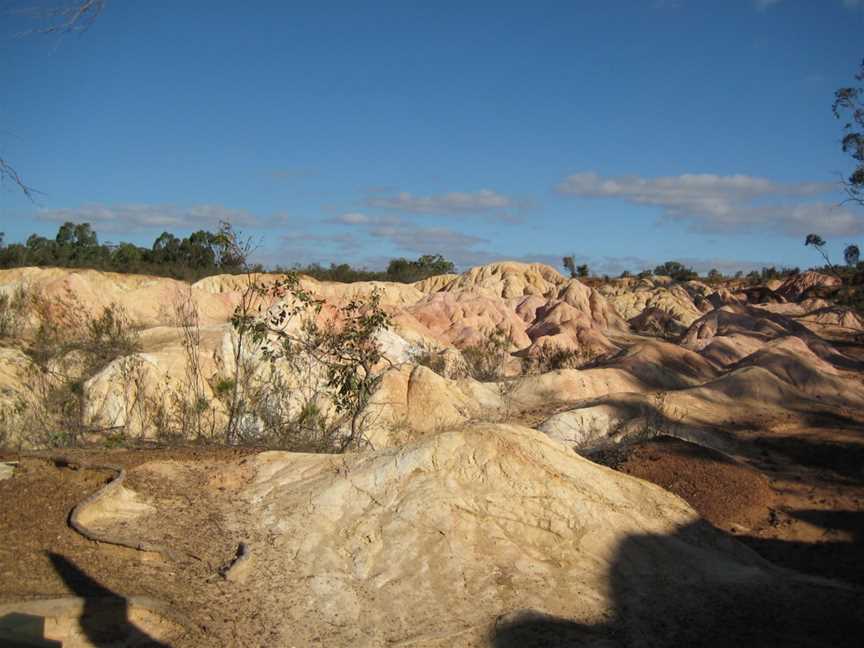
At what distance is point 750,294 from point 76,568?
4361cm

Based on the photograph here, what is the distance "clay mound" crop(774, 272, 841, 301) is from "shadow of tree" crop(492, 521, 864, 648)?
1506 inches

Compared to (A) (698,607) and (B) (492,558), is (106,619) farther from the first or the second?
(A) (698,607)

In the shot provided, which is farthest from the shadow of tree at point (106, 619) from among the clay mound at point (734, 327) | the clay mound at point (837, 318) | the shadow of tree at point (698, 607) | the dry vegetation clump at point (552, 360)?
the clay mound at point (837, 318)

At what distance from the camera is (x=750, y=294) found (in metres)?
43.9

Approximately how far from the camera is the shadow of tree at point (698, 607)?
5.14 m

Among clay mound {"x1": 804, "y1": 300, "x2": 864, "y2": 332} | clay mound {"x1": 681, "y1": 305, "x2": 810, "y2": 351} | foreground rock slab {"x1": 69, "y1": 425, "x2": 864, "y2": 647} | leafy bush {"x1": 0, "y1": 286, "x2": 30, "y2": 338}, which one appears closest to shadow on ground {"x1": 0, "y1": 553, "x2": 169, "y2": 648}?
foreground rock slab {"x1": 69, "y1": 425, "x2": 864, "y2": 647}

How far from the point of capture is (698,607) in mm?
5648

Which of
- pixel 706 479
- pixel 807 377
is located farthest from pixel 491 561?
pixel 807 377

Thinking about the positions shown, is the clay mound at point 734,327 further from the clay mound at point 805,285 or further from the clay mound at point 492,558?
the clay mound at point 492,558

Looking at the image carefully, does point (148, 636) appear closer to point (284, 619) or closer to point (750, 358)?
point (284, 619)

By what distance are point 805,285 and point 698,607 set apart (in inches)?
1628

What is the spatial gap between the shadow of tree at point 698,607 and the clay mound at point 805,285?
1506 inches

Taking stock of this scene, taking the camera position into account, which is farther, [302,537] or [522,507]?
[522,507]

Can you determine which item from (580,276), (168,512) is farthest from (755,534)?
(580,276)
